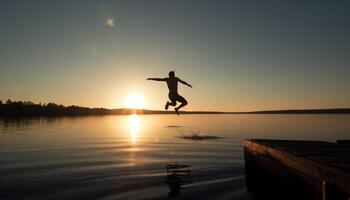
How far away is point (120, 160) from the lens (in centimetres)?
2511

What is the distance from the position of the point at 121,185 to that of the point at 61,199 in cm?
330

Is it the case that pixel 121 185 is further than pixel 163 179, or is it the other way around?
pixel 163 179

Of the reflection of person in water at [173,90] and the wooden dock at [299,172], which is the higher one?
the reflection of person in water at [173,90]

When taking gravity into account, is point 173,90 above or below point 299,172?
above

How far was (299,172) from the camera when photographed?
8.45 meters

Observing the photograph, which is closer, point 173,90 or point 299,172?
point 299,172

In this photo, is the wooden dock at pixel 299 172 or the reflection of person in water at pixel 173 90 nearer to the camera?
the wooden dock at pixel 299 172

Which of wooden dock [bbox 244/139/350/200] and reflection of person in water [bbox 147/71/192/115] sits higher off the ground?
reflection of person in water [bbox 147/71/192/115]

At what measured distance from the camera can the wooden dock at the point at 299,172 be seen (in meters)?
6.53

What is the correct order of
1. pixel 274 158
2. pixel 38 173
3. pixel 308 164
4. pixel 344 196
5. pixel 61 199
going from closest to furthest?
pixel 344 196 < pixel 308 164 < pixel 274 158 < pixel 61 199 < pixel 38 173

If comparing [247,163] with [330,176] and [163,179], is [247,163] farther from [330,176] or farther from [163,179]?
[330,176]

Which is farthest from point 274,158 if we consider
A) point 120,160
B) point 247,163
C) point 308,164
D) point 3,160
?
point 3,160

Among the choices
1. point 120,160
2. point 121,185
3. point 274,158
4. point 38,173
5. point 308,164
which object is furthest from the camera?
point 120,160

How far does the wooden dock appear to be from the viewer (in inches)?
257
